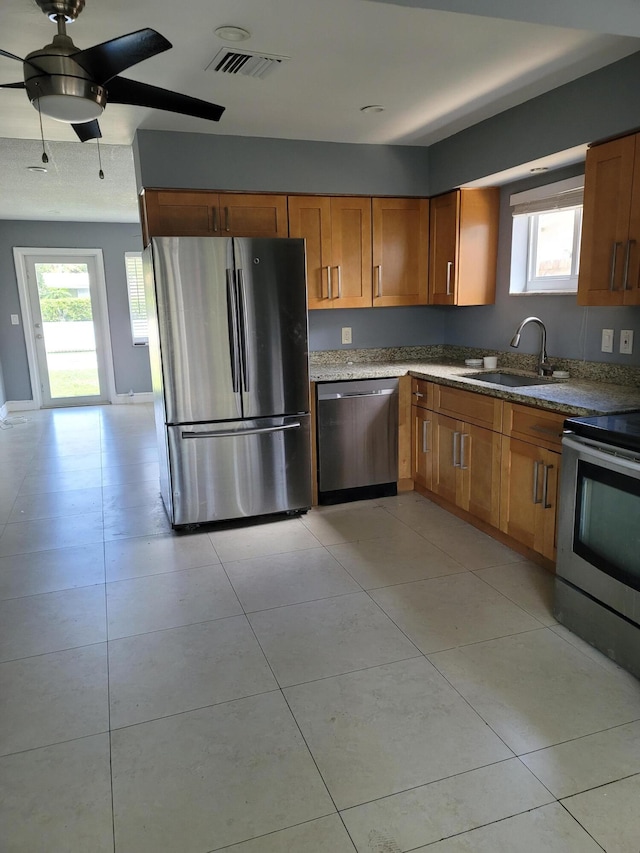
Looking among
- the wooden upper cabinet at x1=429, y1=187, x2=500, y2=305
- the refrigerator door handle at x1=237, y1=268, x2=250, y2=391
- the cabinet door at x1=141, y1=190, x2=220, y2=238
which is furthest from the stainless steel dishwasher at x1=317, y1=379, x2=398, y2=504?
the cabinet door at x1=141, y1=190, x2=220, y2=238

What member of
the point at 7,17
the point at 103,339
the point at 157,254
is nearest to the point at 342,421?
the point at 157,254

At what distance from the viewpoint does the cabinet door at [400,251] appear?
4.28 m

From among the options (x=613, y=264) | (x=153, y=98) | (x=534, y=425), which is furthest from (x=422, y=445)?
(x=153, y=98)

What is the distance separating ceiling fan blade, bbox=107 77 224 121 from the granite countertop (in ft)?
5.94

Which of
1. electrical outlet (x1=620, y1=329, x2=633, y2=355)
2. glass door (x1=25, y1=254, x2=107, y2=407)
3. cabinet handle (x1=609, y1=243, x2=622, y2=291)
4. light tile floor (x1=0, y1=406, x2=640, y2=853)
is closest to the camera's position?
light tile floor (x1=0, y1=406, x2=640, y2=853)

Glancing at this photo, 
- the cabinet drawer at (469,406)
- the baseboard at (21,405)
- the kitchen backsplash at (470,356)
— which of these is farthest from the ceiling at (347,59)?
the baseboard at (21,405)

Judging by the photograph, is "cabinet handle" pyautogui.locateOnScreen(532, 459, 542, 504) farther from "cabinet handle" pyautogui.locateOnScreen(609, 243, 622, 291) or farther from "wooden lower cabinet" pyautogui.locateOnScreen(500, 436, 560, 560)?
"cabinet handle" pyautogui.locateOnScreen(609, 243, 622, 291)

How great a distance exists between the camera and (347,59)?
2.63 m

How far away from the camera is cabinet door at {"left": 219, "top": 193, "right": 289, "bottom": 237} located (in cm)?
386

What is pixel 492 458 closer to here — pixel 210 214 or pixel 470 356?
pixel 470 356

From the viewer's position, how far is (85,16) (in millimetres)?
2217

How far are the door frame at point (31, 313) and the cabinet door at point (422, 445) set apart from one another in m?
5.41

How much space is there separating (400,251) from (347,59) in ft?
5.97

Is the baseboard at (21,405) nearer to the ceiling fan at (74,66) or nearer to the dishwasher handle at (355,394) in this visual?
the dishwasher handle at (355,394)
